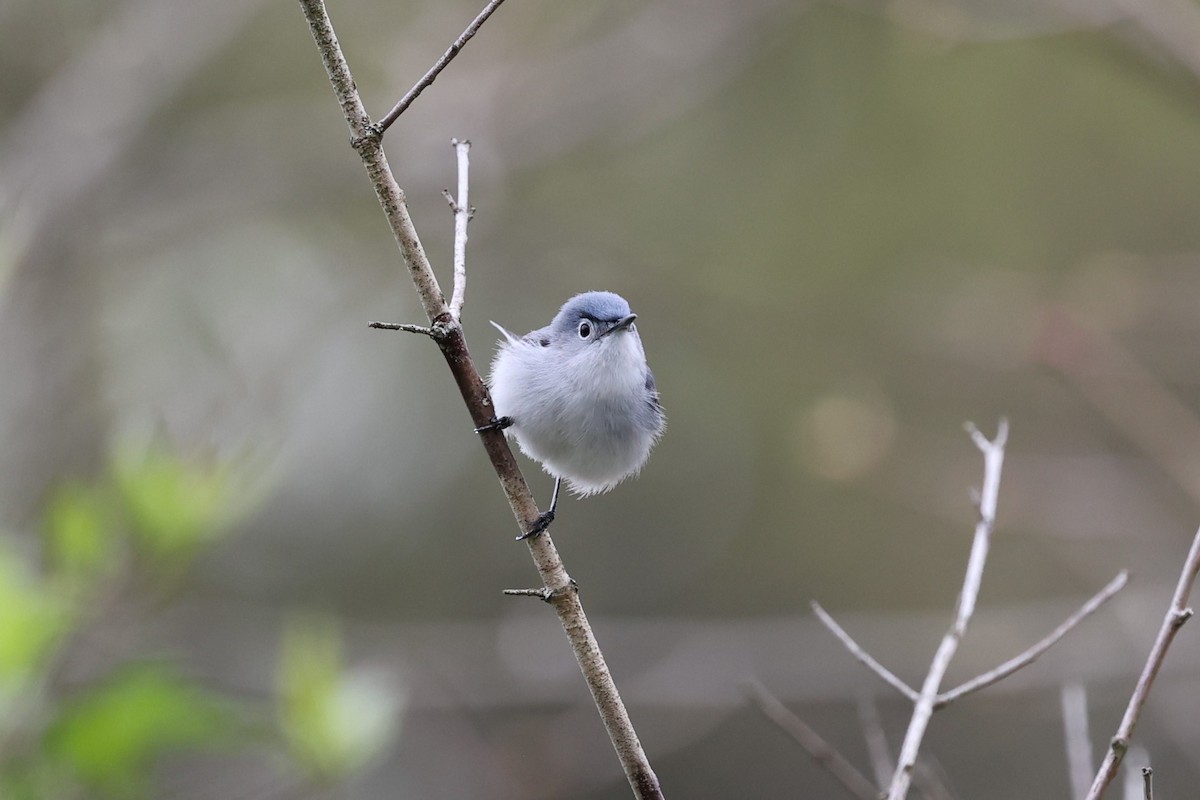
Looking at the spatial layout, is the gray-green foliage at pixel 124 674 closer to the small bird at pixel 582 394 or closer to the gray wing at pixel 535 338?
the small bird at pixel 582 394

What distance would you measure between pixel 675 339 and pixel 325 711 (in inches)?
196

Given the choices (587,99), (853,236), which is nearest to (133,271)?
(587,99)

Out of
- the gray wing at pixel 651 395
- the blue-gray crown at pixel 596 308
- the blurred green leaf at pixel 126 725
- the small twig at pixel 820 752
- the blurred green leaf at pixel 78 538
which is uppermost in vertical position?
the blue-gray crown at pixel 596 308

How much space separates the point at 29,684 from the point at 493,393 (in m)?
1.82

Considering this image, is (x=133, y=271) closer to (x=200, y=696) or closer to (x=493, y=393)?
(x=493, y=393)

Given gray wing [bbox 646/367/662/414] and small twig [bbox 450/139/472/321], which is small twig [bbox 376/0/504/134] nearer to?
small twig [bbox 450/139/472/321]

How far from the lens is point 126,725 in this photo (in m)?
1.90

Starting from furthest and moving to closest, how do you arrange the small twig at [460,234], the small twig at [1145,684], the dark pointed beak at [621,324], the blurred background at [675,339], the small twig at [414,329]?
the blurred background at [675,339] → the dark pointed beak at [621,324] → the small twig at [460,234] → the small twig at [414,329] → the small twig at [1145,684]

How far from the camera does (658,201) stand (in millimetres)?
6910

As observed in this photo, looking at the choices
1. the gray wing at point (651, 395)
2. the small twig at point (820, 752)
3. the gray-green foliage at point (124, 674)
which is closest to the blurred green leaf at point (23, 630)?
the gray-green foliage at point (124, 674)

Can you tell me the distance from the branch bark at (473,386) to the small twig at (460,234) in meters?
0.07

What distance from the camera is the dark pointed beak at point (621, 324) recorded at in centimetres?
328

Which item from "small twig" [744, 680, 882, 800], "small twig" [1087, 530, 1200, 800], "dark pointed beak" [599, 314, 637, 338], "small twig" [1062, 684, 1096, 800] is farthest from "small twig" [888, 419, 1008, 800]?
"dark pointed beak" [599, 314, 637, 338]

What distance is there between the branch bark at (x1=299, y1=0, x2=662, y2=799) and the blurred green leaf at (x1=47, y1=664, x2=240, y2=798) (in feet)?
2.16
